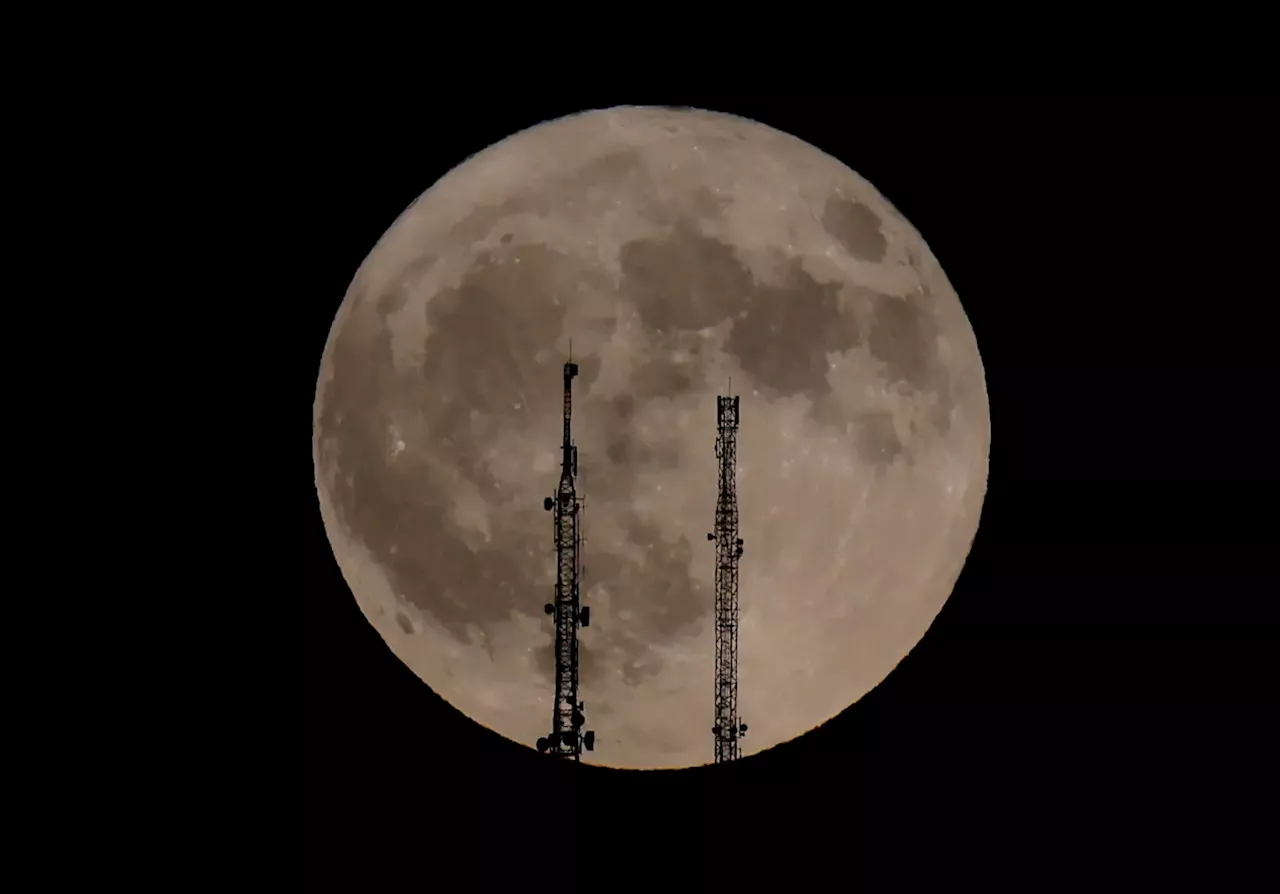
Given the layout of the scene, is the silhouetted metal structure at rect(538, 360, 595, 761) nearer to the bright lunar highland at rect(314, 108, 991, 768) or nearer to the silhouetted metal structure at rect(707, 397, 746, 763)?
the bright lunar highland at rect(314, 108, 991, 768)

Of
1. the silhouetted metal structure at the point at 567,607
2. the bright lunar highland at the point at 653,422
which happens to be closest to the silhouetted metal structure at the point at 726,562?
the bright lunar highland at the point at 653,422

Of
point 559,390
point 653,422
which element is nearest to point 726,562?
point 653,422

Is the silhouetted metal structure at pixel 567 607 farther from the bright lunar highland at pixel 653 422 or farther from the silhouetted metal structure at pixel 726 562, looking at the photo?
the silhouetted metal structure at pixel 726 562

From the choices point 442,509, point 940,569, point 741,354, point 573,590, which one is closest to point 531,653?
point 573,590

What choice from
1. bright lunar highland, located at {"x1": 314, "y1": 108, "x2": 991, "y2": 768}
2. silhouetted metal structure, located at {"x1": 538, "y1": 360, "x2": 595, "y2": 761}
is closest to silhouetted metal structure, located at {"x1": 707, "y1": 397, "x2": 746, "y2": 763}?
bright lunar highland, located at {"x1": 314, "y1": 108, "x2": 991, "y2": 768}

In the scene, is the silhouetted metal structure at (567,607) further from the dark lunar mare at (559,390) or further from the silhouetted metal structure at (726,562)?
the silhouetted metal structure at (726,562)

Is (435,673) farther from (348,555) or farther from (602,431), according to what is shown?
(602,431)
